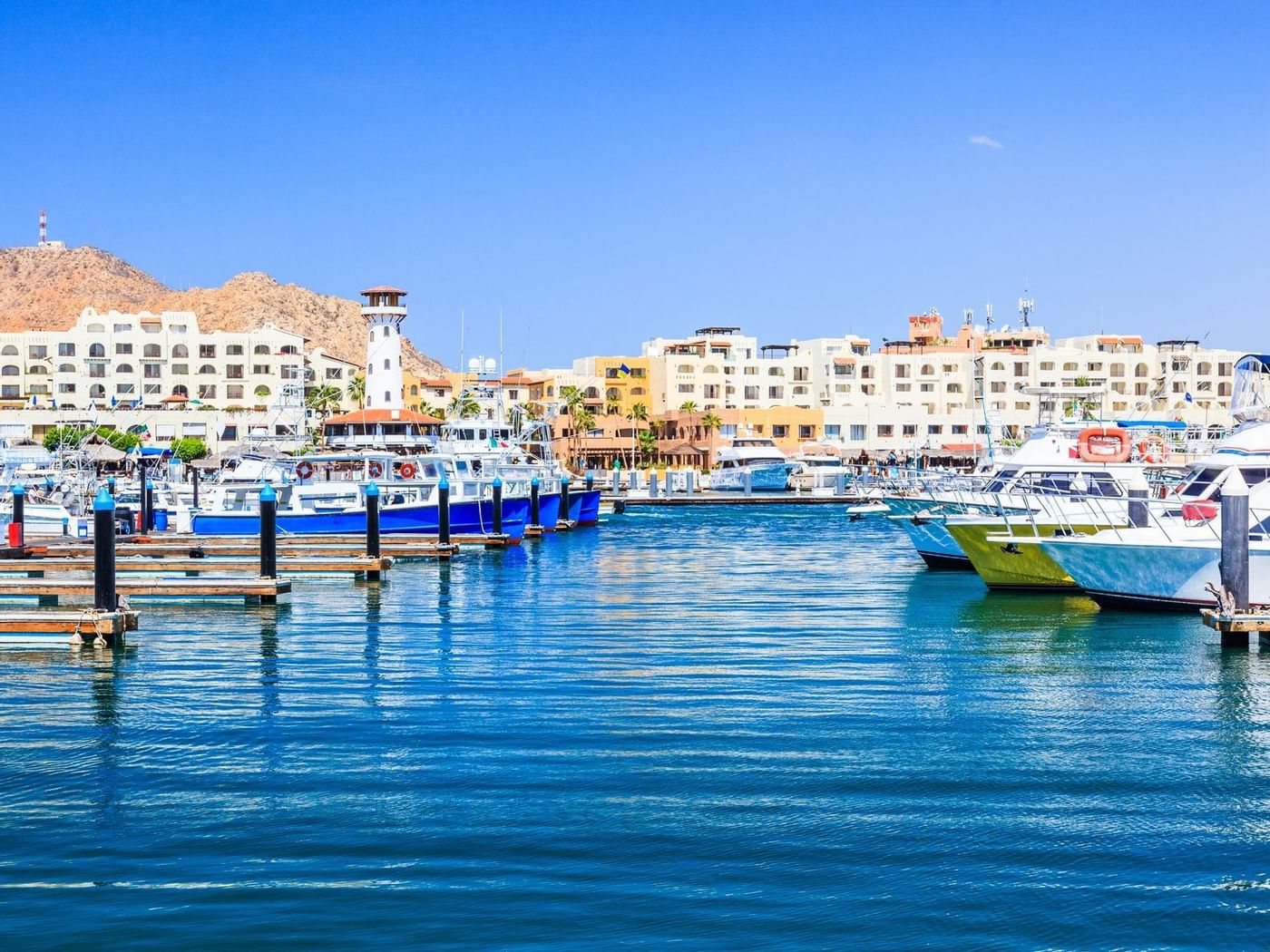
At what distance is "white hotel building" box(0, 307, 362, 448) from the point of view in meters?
116

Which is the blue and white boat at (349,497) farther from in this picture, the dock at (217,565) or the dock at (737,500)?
the dock at (737,500)

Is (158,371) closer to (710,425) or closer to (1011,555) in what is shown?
(710,425)

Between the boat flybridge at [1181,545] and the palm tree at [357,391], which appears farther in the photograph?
the palm tree at [357,391]

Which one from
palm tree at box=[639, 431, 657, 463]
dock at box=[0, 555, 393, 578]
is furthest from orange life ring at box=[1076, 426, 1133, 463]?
palm tree at box=[639, 431, 657, 463]

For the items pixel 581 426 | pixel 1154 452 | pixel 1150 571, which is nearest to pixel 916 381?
pixel 581 426

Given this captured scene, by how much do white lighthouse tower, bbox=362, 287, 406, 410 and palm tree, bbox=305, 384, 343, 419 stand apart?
37.7m

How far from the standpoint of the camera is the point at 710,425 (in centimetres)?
12094

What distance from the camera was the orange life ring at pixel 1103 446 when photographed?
118 feet

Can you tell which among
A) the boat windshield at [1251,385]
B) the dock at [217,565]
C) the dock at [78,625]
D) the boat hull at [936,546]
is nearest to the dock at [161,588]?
the dock at [217,565]

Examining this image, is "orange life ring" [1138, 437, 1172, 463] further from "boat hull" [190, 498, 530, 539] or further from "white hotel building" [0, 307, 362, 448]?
"white hotel building" [0, 307, 362, 448]

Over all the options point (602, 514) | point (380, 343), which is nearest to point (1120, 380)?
point (602, 514)

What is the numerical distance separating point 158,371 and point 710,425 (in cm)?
4504

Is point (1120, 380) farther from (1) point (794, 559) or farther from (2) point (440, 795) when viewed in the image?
(2) point (440, 795)

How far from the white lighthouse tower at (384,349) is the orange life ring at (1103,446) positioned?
34.1 meters
